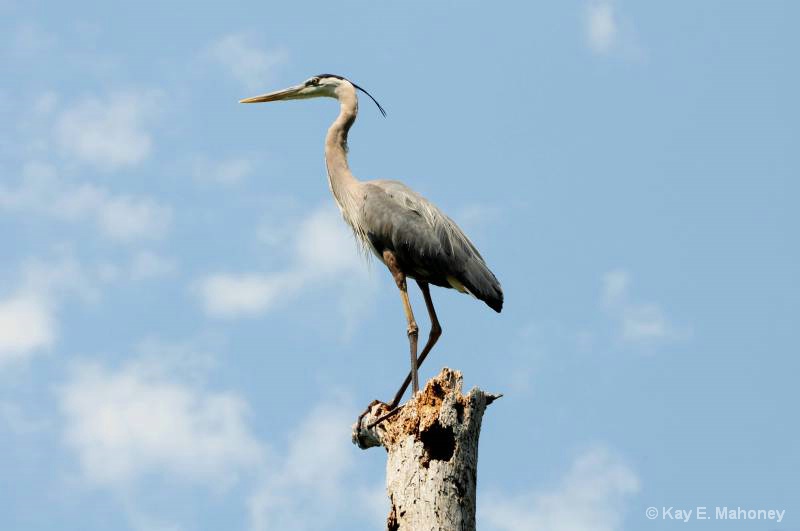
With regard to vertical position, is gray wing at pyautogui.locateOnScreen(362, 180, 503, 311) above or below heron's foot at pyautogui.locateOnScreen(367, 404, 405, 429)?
above

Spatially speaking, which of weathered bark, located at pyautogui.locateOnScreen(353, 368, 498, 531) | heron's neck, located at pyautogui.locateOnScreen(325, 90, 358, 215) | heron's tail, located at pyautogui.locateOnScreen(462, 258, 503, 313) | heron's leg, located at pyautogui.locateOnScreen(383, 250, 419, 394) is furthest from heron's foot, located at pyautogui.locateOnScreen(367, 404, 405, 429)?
heron's neck, located at pyautogui.locateOnScreen(325, 90, 358, 215)

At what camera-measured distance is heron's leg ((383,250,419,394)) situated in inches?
325

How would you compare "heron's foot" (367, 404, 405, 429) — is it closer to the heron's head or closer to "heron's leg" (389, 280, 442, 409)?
"heron's leg" (389, 280, 442, 409)

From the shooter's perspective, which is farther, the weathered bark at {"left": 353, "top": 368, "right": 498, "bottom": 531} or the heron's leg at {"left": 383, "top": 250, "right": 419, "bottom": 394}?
the heron's leg at {"left": 383, "top": 250, "right": 419, "bottom": 394}

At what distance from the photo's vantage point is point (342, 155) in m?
9.65

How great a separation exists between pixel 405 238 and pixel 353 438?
1.89 metres

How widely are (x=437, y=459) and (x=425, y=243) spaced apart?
281 cm

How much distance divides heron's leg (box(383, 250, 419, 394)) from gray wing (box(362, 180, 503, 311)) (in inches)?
2.6

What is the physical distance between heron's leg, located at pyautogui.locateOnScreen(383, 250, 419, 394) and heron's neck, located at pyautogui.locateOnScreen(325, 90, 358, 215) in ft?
2.41

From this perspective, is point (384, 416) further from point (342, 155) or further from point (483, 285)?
point (342, 155)

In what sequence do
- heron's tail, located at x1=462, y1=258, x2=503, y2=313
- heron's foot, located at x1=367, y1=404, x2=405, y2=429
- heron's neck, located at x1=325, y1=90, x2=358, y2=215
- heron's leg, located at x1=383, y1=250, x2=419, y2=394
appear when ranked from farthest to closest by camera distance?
1. heron's neck, located at x1=325, y1=90, x2=358, y2=215
2. heron's tail, located at x1=462, y1=258, x2=503, y2=313
3. heron's leg, located at x1=383, y1=250, x2=419, y2=394
4. heron's foot, located at x1=367, y1=404, x2=405, y2=429

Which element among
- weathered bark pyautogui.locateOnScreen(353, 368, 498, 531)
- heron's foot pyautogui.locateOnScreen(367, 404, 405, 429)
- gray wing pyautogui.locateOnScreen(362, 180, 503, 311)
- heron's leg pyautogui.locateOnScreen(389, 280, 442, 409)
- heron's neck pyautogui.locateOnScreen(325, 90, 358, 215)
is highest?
heron's neck pyautogui.locateOnScreen(325, 90, 358, 215)

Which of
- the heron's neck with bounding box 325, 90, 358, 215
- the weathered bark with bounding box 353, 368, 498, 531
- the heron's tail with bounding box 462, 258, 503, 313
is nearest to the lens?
the weathered bark with bounding box 353, 368, 498, 531

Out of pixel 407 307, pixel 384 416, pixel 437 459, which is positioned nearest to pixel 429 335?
pixel 407 307
